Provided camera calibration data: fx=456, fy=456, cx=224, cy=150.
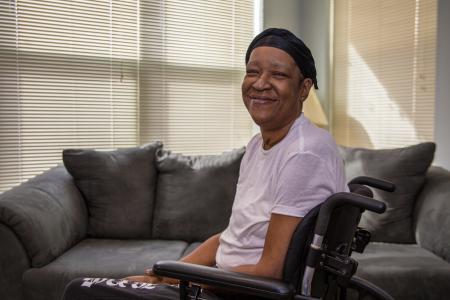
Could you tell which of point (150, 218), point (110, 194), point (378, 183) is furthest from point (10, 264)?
point (378, 183)

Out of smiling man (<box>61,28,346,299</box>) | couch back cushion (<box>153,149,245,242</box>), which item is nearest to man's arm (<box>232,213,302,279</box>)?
smiling man (<box>61,28,346,299</box>)

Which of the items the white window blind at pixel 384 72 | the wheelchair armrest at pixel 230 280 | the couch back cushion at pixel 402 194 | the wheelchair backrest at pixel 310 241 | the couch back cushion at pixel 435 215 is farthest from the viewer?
the white window blind at pixel 384 72

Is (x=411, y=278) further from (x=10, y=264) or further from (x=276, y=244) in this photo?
(x=10, y=264)

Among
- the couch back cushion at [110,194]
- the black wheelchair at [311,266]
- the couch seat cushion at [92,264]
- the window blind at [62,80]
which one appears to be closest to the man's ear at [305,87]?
the black wheelchair at [311,266]

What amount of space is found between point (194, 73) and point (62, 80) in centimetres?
94

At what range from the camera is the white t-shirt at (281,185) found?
42.4 inches

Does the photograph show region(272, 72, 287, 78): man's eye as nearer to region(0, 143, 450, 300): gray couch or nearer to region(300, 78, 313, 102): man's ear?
region(300, 78, 313, 102): man's ear

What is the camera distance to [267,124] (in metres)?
1.25

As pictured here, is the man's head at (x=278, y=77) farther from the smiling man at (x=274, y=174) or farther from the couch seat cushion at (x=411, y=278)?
the couch seat cushion at (x=411, y=278)

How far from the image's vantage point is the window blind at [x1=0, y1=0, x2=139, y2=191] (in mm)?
2691

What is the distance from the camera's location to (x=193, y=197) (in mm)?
2562

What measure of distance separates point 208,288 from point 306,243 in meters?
0.31

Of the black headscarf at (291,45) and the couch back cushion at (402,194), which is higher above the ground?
the black headscarf at (291,45)

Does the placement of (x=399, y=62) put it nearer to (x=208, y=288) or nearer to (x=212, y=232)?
(x=212, y=232)
